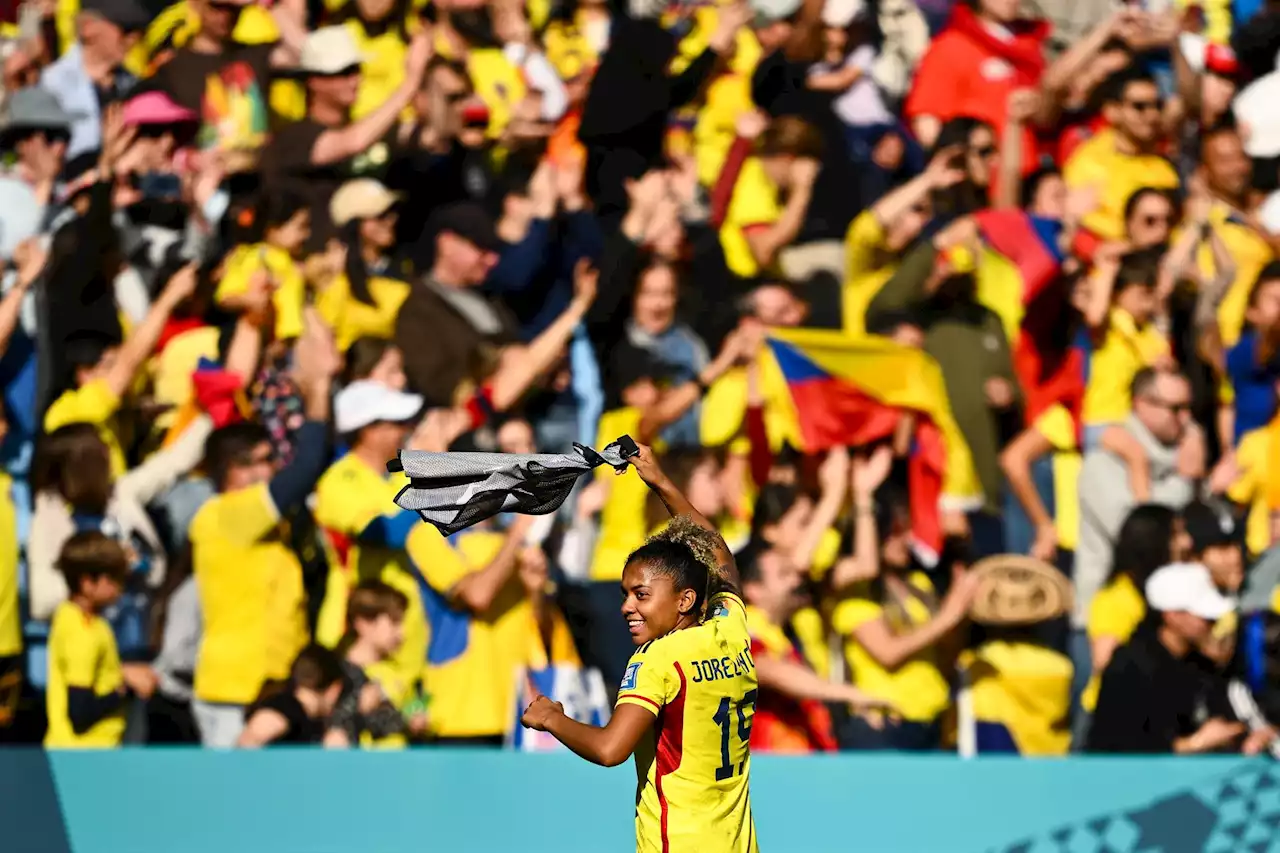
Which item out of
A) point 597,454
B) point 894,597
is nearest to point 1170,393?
point 894,597

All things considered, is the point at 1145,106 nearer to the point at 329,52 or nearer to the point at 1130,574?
the point at 1130,574

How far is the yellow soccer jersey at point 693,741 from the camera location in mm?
4406

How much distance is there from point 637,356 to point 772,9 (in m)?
2.07

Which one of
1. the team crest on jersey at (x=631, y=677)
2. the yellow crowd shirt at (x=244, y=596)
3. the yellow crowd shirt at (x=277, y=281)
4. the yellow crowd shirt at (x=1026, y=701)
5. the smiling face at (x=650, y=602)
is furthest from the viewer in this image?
the yellow crowd shirt at (x=277, y=281)

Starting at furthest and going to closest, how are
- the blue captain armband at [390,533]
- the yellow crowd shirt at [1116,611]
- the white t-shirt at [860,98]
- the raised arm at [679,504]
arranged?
the white t-shirt at [860,98], the yellow crowd shirt at [1116,611], the blue captain armband at [390,533], the raised arm at [679,504]

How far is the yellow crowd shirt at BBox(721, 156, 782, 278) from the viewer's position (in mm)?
8375

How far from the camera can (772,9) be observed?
350 inches

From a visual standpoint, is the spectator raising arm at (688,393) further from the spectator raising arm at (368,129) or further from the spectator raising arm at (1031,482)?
the spectator raising arm at (368,129)

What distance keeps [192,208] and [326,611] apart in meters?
1.99

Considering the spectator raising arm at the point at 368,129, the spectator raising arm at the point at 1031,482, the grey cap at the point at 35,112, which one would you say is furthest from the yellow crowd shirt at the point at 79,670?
the spectator raising arm at the point at 1031,482

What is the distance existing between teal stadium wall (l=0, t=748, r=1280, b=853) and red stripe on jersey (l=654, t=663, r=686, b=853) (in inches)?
113

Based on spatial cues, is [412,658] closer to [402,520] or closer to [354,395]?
[402,520]

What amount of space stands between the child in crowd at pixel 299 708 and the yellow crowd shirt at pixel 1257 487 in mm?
4111

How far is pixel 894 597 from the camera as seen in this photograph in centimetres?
788
